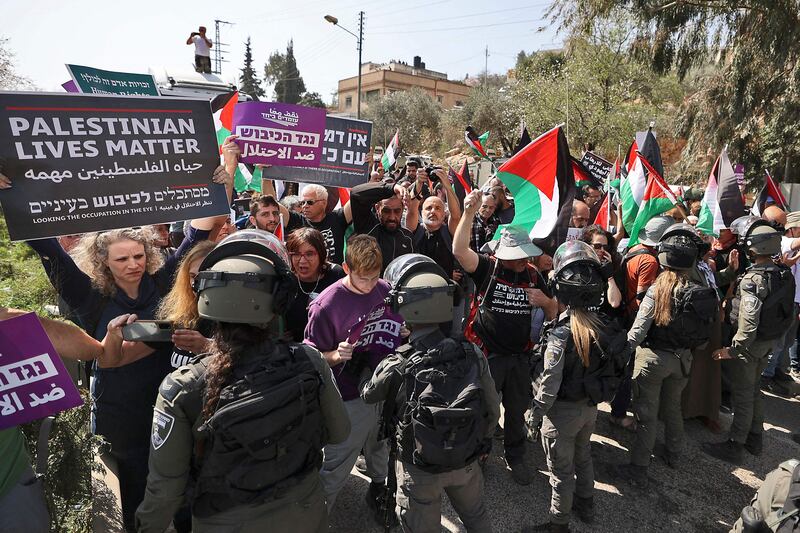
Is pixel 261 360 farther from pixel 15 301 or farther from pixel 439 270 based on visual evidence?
pixel 15 301

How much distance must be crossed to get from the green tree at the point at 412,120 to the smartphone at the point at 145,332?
149 feet

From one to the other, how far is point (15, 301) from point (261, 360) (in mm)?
4425

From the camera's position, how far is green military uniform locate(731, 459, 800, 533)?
6.49 feet

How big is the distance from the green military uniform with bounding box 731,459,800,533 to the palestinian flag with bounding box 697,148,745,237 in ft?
13.6

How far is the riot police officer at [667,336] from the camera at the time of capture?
12.3 ft

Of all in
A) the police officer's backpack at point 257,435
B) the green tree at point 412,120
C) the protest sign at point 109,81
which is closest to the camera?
the police officer's backpack at point 257,435

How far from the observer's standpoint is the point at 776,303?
4215 millimetres

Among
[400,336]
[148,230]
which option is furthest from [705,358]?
[148,230]

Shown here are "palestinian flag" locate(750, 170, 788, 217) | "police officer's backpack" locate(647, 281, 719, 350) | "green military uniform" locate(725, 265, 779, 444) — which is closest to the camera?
"police officer's backpack" locate(647, 281, 719, 350)

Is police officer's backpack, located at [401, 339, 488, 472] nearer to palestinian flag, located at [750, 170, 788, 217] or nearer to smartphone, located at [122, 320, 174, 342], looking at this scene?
smartphone, located at [122, 320, 174, 342]

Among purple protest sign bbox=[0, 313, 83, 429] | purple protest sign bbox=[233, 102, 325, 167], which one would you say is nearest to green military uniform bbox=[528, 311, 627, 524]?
purple protest sign bbox=[0, 313, 83, 429]

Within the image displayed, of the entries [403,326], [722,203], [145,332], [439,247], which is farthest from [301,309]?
[722,203]

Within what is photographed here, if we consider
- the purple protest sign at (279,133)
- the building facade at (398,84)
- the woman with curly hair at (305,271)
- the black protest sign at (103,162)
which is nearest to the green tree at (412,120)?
the building facade at (398,84)

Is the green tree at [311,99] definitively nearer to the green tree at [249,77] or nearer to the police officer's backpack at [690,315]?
the green tree at [249,77]
